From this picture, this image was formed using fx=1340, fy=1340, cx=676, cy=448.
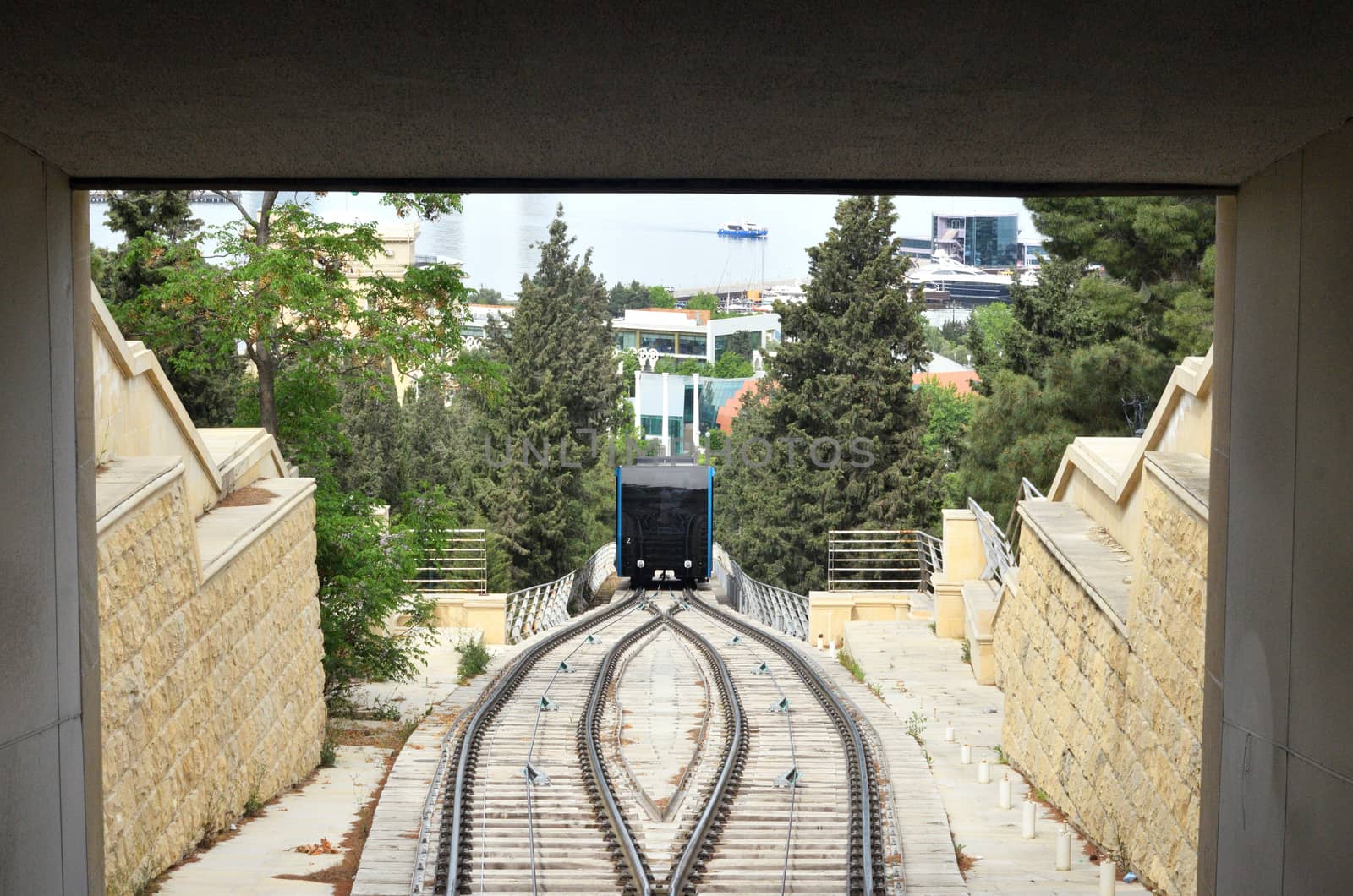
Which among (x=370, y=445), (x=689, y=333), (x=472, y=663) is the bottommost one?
(x=472, y=663)

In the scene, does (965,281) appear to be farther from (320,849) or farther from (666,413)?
(320,849)

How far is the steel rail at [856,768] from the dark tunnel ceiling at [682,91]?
16.4ft

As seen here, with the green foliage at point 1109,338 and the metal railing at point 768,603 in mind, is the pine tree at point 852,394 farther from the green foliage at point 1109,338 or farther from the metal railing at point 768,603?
the green foliage at point 1109,338

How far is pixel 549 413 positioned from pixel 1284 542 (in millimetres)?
39275

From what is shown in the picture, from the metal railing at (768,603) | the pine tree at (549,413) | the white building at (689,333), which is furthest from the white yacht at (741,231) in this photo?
the metal railing at (768,603)

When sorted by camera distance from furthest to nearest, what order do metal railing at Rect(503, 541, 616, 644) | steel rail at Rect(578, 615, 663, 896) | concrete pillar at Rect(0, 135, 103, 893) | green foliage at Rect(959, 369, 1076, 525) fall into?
green foliage at Rect(959, 369, 1076, 525)
metal railing at Rect(503, 541, 616, 644)
steel rail at Rect(578, 615, 663, 896)
concrete pillar at Rect(0, 135, 103, 893)

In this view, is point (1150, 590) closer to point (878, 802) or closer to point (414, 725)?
point (878, 802)

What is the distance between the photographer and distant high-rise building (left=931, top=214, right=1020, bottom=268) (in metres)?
169

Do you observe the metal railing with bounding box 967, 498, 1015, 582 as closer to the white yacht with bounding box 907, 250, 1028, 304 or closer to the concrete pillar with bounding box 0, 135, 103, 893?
the concrete pillar with bounding box 0, 135, 103, 893

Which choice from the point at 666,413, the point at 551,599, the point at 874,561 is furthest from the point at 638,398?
the point at 551,599

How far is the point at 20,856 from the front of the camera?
164 inches

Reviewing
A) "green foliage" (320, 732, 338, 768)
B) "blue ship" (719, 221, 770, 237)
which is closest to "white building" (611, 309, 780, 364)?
"blue ship" (719, 221, 770, 237)

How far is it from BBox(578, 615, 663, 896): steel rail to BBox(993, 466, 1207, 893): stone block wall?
300cm

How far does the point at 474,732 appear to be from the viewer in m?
12.8
